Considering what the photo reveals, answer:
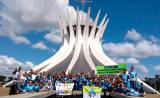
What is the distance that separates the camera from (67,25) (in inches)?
2341

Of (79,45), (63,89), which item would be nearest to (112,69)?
(63,89)

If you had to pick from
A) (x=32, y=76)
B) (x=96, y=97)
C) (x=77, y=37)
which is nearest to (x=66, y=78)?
(x=32, y=76)

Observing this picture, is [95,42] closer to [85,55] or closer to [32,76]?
[85,55]

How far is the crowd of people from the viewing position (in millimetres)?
19625

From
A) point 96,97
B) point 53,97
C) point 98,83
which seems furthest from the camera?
point 98,83

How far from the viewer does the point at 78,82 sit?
26328 millimetres

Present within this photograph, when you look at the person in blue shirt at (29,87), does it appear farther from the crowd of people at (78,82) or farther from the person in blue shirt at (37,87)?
the person in blue shirt at (37,87)

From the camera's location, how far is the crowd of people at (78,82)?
773 inches

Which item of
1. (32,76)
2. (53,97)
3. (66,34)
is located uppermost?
(66,34)

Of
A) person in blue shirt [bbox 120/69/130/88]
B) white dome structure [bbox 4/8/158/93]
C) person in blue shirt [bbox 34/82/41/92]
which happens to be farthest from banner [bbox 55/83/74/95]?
white dome structure [bbox 4/8/158/93]

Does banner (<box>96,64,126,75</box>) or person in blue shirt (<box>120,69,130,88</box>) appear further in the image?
banner (<box>96,64,126,75</box>)

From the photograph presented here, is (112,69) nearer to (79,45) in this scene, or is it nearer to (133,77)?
(133,77)

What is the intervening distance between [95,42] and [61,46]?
655 centimetres

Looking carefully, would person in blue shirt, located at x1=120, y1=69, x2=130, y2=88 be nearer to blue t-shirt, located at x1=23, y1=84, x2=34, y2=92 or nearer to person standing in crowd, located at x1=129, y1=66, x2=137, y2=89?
person standing in crowd, located at x1=129, y1=66, x2=137, y2=89
